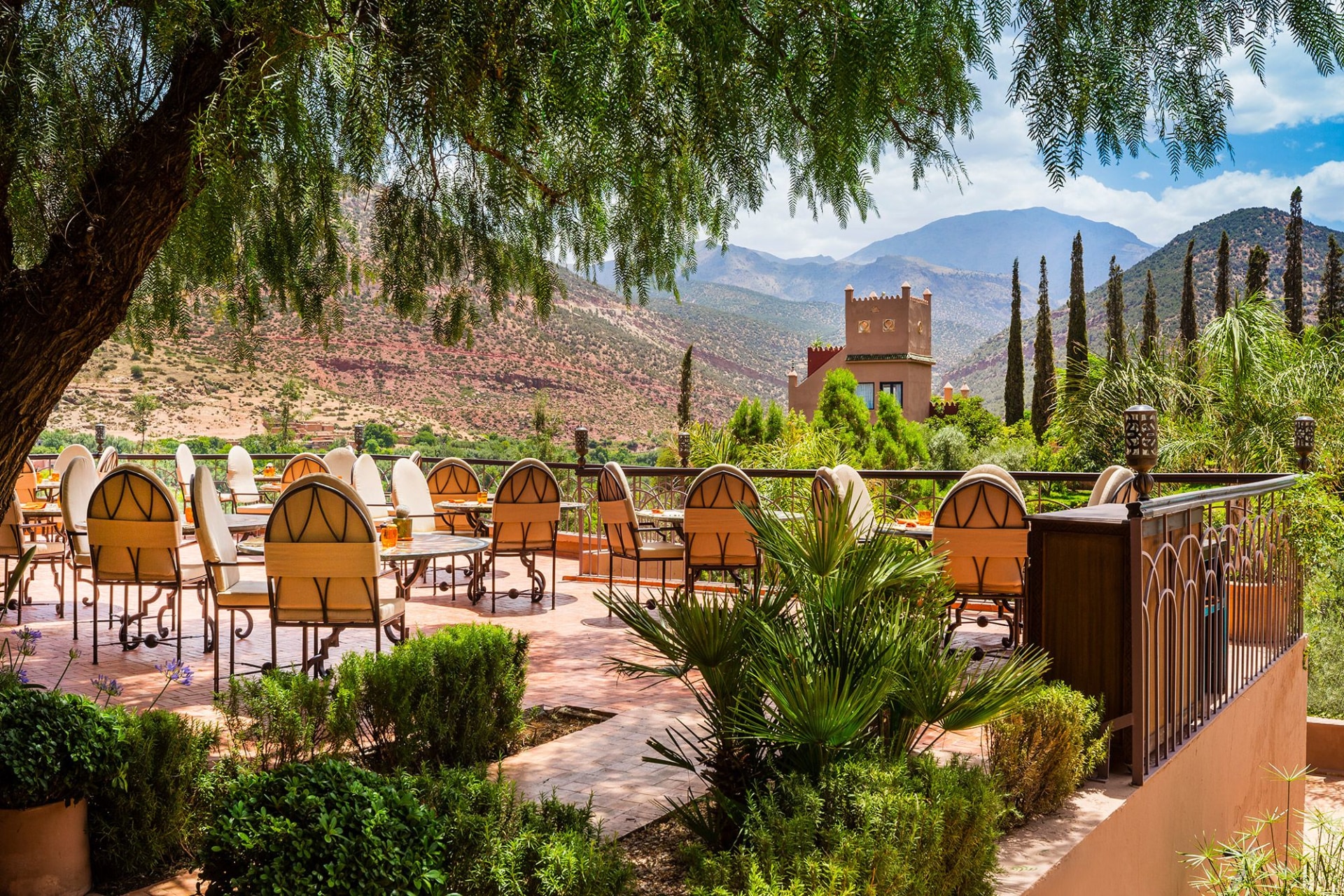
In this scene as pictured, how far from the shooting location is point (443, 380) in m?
38.2

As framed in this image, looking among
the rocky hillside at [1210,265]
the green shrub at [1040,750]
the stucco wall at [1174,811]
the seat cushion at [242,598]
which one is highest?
the rocky hillside at [1210,265]

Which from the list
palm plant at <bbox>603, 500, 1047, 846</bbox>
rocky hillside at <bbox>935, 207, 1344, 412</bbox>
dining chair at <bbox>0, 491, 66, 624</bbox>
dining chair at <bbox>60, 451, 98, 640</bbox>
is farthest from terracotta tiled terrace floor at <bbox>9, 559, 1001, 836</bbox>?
rocky hillside at <bbox>935, 207, 1344, 412</bbox>

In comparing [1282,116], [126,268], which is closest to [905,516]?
[126,268]

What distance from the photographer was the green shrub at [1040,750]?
289cm

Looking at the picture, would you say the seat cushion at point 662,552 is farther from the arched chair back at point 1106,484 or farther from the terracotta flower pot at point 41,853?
the terracotta flower pot at point 41,853

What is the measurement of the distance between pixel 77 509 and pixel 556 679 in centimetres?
330

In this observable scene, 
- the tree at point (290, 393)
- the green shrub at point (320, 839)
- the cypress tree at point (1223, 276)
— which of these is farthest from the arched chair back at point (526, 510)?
the cypress tree at point (1223, 276)

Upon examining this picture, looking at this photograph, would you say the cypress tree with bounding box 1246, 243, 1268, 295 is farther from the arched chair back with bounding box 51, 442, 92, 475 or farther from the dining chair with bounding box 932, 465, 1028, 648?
the arched chair back with bounding box 51, 442, 92, 475

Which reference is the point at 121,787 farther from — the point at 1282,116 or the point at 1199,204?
the point at 1199,204

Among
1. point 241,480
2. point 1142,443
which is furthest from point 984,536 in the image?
point 241,480

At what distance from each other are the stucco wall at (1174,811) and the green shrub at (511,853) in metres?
1.14

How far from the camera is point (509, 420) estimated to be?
36469 mm

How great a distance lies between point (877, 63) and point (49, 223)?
278 centimetres

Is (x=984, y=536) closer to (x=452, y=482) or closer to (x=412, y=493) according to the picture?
(x=412, y=493)
